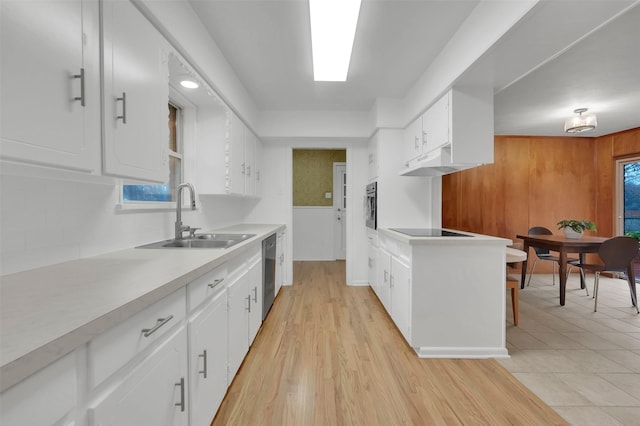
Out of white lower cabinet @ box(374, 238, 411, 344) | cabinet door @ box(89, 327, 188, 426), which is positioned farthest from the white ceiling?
cabinet door @ box(89, 327, 188, 426)

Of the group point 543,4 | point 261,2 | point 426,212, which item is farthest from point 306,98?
point 543,4

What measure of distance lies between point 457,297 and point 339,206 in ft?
13.7

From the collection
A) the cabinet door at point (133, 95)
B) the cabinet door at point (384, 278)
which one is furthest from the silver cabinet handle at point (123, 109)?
the cabinet door at point (384, 278)

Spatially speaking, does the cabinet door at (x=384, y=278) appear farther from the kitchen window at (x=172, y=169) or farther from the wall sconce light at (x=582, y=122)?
the wall sconce light at (x=582, y=122)

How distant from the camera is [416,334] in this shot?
7.44ft

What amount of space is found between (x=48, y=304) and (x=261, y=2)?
2.02 m

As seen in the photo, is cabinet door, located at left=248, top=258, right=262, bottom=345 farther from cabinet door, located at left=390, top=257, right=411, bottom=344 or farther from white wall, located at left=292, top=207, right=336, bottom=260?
white wall, located at left=292, top=207, right=336, bottom=260

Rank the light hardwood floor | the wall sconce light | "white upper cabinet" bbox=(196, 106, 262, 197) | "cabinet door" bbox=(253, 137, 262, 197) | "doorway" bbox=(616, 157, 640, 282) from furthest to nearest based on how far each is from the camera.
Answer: "doorway" bbox=(616, 157, 640, 282), "cabinet door" bbox=(253, 137, 262, 197), the wall sconce light, "white upper cabinet" bbox=(196, 106, 262, 197), the light hardwood floor

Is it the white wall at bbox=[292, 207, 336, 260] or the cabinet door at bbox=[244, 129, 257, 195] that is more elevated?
the cabinet door at bbox=[244, 129, 257, 195]

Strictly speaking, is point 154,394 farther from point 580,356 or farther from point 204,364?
point 580,356

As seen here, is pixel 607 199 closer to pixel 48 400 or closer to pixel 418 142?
pixel 418 142

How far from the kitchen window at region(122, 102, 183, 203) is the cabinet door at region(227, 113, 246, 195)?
1.38 feet

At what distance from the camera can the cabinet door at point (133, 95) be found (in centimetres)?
114

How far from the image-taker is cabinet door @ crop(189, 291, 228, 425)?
1.24 metres
